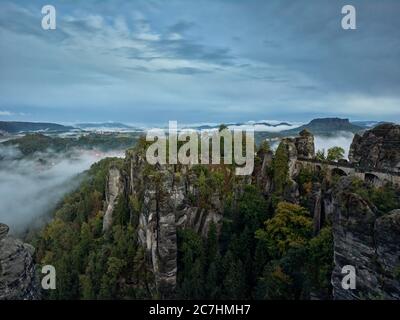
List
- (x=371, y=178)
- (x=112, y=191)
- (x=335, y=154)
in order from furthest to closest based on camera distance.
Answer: (x=112, y=191), (x=335, y=154), (x=371, y=178)

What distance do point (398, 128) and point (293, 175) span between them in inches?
→ 392

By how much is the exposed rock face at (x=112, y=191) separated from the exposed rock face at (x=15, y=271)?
97.7 feet

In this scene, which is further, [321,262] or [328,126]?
[328,126]

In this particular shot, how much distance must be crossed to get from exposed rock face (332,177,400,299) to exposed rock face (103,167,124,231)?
3185 centimetres

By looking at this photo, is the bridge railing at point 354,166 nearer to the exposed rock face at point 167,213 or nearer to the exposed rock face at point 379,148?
the exposed rock face at point 379,148

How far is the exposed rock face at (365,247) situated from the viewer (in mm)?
15617

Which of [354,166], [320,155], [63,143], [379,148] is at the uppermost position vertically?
[63,143]

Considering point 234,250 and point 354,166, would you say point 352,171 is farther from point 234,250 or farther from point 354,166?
point 234,250

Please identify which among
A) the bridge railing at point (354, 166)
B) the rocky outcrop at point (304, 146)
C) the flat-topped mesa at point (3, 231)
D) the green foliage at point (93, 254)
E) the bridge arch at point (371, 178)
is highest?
the rocky outcrop at point (304, 146)

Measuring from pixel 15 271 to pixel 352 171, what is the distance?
2645cm

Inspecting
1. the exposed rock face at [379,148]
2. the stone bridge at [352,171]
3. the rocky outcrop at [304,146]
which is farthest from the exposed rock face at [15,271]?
the rocky outcrop at [304,146]

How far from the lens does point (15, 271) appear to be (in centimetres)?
1532

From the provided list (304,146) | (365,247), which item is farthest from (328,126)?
(365,247)
